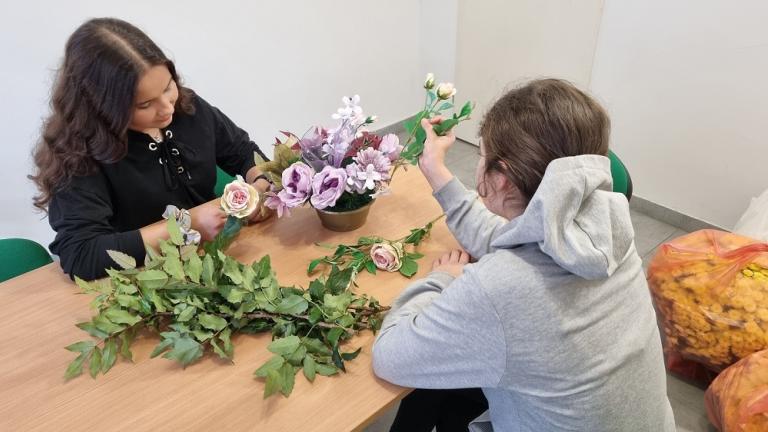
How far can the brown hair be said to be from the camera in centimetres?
82

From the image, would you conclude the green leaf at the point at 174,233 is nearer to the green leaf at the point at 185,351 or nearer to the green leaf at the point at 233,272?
the green leaf at the point at 233,272

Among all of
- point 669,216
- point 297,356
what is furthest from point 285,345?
point 669,216

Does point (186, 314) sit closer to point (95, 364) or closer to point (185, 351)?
point (185, 351)

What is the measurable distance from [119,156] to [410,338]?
37.2 inches

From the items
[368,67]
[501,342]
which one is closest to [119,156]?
[501,342]

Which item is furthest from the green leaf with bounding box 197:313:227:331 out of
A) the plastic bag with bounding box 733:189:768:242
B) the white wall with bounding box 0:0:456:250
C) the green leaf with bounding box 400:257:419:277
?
the plastic bag with bounding box 733:189:768:242

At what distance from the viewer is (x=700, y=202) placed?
8.20 ft

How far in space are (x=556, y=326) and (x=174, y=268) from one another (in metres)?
0.77

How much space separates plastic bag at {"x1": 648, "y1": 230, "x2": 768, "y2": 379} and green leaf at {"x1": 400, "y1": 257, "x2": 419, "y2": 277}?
1.04 m

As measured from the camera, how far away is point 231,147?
5.53ft

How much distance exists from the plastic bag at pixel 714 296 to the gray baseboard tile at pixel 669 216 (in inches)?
37.6

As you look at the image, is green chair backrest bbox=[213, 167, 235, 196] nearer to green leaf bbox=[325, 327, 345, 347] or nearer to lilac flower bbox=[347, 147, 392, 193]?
lilac flower bbox=[347, 147, 392, 193]

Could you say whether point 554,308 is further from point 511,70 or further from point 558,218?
point 511,70

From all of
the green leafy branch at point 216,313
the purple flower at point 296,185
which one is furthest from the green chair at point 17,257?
the purple flower at point 296,185
